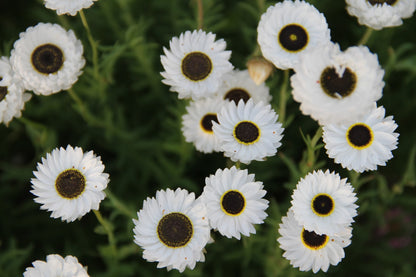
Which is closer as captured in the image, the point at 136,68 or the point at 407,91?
the point at 136,68

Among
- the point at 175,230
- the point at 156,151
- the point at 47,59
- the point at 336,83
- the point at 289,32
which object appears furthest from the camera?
the point at 156,151

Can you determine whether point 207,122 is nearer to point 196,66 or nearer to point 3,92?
point 196,66

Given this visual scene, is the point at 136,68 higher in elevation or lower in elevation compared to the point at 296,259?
higher

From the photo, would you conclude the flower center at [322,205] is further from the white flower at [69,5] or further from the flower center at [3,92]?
the flower center at [3,92]

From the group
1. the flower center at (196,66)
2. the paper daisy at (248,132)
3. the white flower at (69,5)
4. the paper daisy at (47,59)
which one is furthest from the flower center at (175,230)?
the white flower at (69,5)

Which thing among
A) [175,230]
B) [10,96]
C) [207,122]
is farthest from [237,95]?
[10,96]

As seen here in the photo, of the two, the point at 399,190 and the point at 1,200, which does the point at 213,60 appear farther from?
the point at 1,200

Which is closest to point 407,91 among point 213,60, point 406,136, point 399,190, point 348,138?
point 406,136
